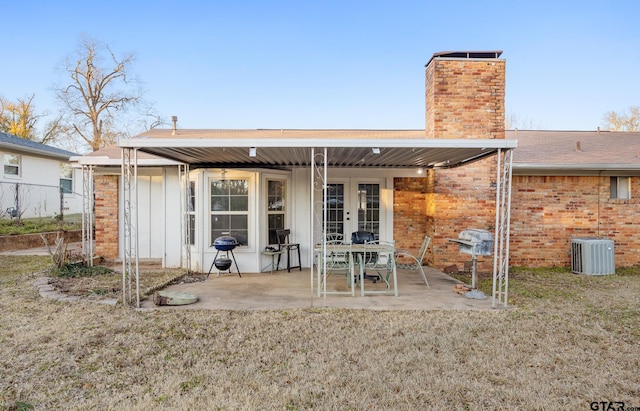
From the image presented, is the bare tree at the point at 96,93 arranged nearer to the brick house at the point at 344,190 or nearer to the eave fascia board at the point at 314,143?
the brick house at the point at 344,190

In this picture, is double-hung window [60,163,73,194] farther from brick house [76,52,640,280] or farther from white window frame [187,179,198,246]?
white window frame [187,179,198,246]

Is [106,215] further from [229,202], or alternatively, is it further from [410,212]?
[410,212]

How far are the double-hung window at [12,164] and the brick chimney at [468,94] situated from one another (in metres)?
16.6

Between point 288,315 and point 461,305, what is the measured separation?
8.40ft

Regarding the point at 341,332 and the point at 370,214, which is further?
the point at 370,214

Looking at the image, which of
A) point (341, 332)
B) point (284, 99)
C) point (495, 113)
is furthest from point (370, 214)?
point (284, 99)

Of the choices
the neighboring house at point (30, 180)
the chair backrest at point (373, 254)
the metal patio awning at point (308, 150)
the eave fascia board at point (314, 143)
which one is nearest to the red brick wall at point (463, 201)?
the metal patio awning at point (308, 150)

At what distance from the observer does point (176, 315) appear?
202 inches

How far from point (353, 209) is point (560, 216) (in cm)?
498

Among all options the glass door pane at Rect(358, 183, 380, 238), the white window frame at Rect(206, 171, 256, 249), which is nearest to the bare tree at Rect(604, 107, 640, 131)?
the glass door pane at Rect(358, 183, 380, 238)

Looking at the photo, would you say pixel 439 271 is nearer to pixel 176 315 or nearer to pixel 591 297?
pixel 591 297

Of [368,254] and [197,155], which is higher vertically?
[197,155]

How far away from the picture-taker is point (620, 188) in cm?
927

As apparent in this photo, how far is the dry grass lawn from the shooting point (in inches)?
119
